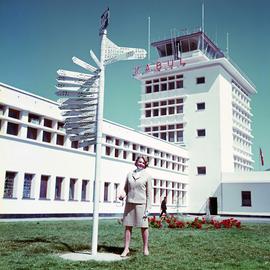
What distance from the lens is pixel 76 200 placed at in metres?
30.3

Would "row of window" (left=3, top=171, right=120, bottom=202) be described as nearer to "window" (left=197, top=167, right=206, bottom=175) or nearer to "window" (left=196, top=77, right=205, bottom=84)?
"window" (left=197, top=167, right=206, bottom=175)

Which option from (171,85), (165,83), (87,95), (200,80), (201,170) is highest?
(165,83)

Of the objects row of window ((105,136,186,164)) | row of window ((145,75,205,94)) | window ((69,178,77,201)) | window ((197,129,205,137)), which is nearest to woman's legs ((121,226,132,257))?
window ((69,178,77,201))

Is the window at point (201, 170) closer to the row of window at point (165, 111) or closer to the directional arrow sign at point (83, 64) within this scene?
the row of window at point (165, 111)

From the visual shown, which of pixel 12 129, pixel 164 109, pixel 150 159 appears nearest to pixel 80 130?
pixel 12 129

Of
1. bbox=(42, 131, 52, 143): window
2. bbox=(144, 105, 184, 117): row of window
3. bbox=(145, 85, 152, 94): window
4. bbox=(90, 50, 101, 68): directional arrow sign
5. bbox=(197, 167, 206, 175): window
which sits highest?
bbox=(145, 85, 152, 94): window

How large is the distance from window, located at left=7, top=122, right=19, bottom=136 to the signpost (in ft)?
56.3

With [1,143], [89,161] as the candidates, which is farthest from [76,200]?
[1,143]

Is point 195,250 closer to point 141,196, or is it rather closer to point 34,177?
point 141,196

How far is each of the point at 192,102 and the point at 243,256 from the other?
146 feet

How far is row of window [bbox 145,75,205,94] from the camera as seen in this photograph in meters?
53.3

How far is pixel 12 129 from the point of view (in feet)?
83.7

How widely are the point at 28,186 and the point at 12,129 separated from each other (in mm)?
4105

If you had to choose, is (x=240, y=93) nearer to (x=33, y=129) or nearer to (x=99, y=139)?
(x=33, y=129)
